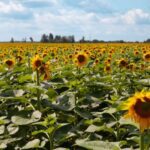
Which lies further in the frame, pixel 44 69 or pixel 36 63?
pixel 44 69

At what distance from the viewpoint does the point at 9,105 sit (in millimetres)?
5379

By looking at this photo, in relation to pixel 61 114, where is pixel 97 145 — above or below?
above

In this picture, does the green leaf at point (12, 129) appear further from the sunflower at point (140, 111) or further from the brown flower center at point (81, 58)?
the brown flower center at point (81, 58)

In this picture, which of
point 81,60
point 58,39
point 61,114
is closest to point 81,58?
point 81,60

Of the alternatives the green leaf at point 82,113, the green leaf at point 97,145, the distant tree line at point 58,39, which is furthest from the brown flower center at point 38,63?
the distant tree line at point 58,39

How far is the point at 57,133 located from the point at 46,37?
53.2 metres

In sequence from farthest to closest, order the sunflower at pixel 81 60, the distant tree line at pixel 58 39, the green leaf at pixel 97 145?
the distant tree line at pixel 58 39 → the sunflower at pixel 81 60 → the green leaf at pixel 97 145

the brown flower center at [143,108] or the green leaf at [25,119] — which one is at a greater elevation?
the brown flower center at [143,108]

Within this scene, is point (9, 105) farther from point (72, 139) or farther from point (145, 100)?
point (145, 100)

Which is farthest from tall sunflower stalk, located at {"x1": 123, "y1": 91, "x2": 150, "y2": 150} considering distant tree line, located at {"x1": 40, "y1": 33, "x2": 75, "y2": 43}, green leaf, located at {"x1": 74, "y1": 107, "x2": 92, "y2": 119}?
distant tree line, located at {"x1": 40, "y1": 33, "x2": 75, "y2": 43}

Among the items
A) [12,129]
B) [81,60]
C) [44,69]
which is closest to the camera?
[12,129]

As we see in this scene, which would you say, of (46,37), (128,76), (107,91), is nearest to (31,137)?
(107,91)

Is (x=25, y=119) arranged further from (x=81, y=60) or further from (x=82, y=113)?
(x=81, y=60)

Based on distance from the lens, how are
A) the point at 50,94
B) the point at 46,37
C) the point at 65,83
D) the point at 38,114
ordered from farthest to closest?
the point at 46,37 < the point at 65,83 < the point at 50,94 < the point at 38,114
